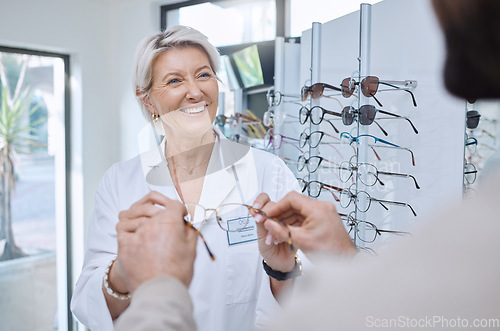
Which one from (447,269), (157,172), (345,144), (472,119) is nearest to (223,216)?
(157,172)

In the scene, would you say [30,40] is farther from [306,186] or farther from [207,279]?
[207,279]

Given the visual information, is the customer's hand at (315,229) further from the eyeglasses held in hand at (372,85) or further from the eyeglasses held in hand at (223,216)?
the eyeglasses held in hand at (372,85)

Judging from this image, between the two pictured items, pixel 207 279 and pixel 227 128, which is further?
pixel 227 128

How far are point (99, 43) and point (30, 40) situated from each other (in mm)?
293

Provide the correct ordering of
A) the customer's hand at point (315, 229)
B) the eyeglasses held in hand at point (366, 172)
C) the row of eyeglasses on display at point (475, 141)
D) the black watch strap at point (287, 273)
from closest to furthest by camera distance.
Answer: the customer's hand at point (315, 229), the black watch strap at point (287, 273), the row of eyeglasses on display at point (475, 141), the eyeglasses held in hand at point (366, 172)

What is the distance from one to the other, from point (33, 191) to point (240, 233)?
5.99 ft

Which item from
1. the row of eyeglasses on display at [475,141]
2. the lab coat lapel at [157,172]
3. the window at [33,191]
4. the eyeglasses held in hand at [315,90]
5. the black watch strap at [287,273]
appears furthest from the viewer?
the window at [33,191]

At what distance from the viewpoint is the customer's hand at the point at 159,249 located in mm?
343

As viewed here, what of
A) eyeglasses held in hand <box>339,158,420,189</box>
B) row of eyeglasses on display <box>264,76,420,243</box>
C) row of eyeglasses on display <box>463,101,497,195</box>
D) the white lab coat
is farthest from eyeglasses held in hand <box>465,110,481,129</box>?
the white lab coat

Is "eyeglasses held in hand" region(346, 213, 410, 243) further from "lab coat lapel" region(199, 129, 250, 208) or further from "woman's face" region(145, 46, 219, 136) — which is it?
"woman's face" region(145, 46, 219, 136)

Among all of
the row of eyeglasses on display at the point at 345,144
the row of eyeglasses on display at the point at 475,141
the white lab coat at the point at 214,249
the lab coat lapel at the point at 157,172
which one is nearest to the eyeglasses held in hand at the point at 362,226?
the row of eyeglasses on display at the point at 345,144

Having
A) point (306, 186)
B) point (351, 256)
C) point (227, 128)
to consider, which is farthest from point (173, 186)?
point (227, 128)

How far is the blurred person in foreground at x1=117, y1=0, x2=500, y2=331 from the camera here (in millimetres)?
231

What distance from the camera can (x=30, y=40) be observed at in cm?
199
